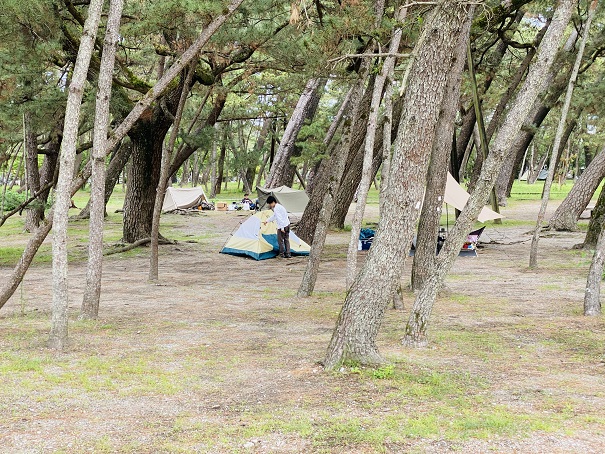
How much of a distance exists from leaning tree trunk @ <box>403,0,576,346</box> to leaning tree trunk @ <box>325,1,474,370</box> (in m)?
0.49

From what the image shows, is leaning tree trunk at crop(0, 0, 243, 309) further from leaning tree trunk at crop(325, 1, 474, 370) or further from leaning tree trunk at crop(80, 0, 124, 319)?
leaning tree trunk at crop(325, 1, 474, 370)

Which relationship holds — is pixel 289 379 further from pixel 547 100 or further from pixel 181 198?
pixel 181 198

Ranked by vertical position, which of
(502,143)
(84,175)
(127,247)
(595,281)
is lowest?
(127,247)

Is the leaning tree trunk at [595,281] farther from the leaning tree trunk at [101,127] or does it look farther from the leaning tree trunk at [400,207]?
Answer: the leaning tree trunk at [101,127]

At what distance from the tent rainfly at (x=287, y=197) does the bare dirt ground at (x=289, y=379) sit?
15.3 meters

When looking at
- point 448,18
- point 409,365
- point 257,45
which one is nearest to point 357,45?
point 257,45

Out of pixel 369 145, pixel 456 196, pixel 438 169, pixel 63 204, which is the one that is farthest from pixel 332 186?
pixel 456 196

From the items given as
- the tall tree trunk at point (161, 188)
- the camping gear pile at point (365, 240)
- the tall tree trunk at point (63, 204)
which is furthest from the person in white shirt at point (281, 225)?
the tall tree trunk at point (63, 204)

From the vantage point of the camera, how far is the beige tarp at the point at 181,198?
31.3 meters

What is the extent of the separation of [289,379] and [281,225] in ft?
30.3

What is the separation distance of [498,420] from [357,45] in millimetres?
6422

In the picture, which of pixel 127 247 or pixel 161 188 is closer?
pixel 161 188

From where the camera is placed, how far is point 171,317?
8.73 metres

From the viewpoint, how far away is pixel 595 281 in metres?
8.30
